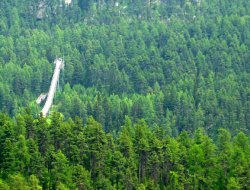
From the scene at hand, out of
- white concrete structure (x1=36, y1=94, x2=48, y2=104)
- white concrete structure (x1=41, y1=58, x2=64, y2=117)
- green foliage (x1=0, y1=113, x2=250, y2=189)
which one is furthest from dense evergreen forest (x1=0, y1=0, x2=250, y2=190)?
white concrete structure (x1=36, y1=94, x2=48, y2=104)

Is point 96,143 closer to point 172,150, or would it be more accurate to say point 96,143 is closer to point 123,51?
point 172,150

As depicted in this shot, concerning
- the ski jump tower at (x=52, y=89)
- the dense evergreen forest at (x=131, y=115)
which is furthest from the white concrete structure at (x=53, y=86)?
the dense evergreen forest at (x=131, y=115)

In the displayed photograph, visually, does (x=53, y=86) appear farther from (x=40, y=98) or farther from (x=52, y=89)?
(x=40, y=98)

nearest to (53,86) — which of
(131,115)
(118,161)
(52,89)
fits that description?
(52,89)

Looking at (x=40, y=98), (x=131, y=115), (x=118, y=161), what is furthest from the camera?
(x=40, y=98)

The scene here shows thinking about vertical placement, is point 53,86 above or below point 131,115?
above

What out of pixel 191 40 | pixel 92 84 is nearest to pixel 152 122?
pixel 92 84

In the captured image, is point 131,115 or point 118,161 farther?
point 131,115
